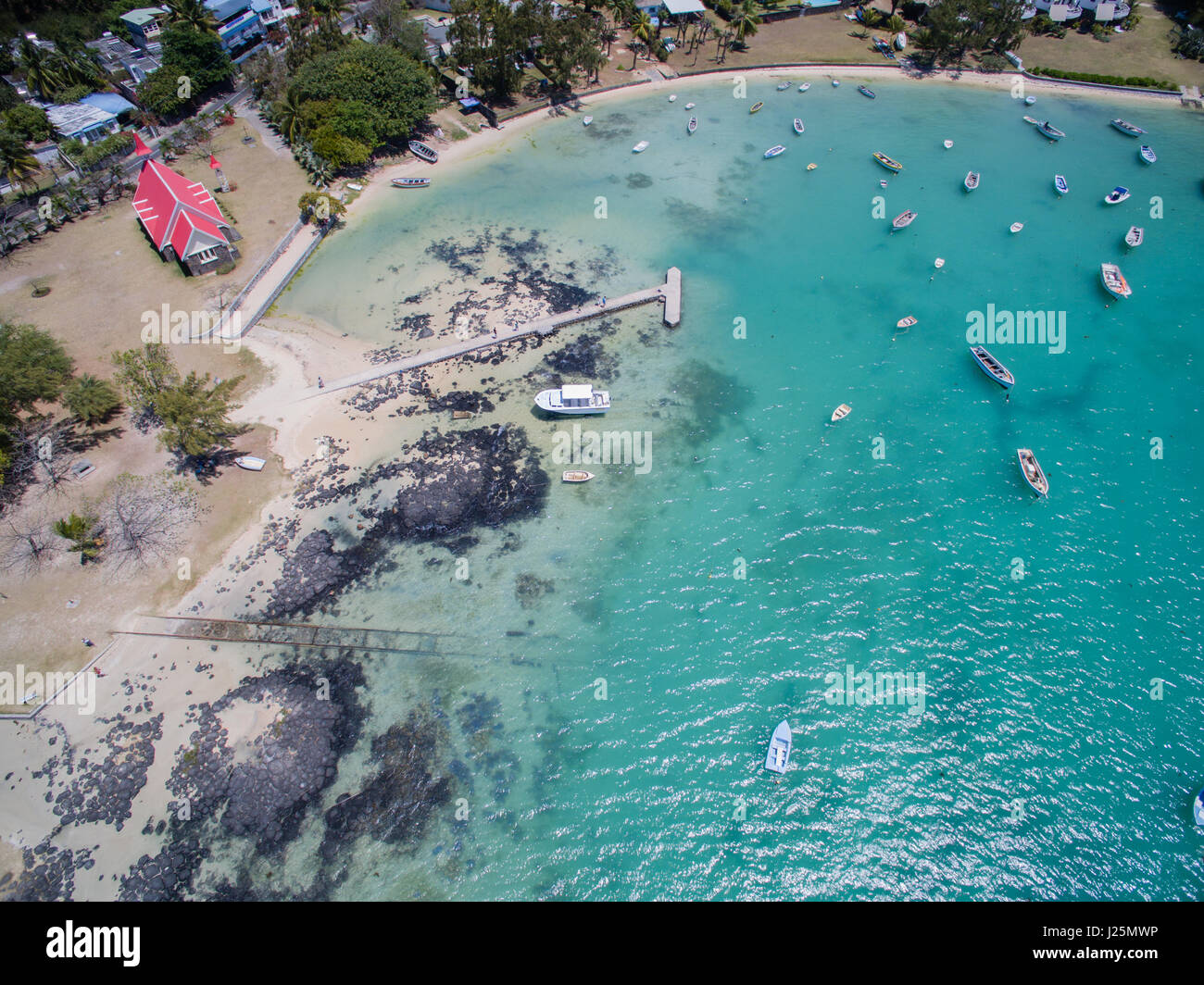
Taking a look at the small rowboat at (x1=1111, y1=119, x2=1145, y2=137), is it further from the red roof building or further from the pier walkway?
the red roof building

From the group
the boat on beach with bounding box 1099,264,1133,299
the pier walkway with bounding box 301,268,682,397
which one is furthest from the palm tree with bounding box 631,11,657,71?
the boat on beach with bounding box 1099,264,1133,299

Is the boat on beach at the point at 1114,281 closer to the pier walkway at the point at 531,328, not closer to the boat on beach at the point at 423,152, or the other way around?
the pier walkway at the point at 531,328

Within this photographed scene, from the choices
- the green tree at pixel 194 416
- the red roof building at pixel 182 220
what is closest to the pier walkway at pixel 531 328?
the green tree at pixel 194 416

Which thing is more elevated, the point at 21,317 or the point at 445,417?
the point at 21,317

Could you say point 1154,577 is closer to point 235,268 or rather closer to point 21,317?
point 235,268

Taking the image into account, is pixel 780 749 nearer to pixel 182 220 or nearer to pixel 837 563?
pixel 837 563

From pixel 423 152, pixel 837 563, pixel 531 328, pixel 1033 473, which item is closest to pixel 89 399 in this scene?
pixel 531 328
